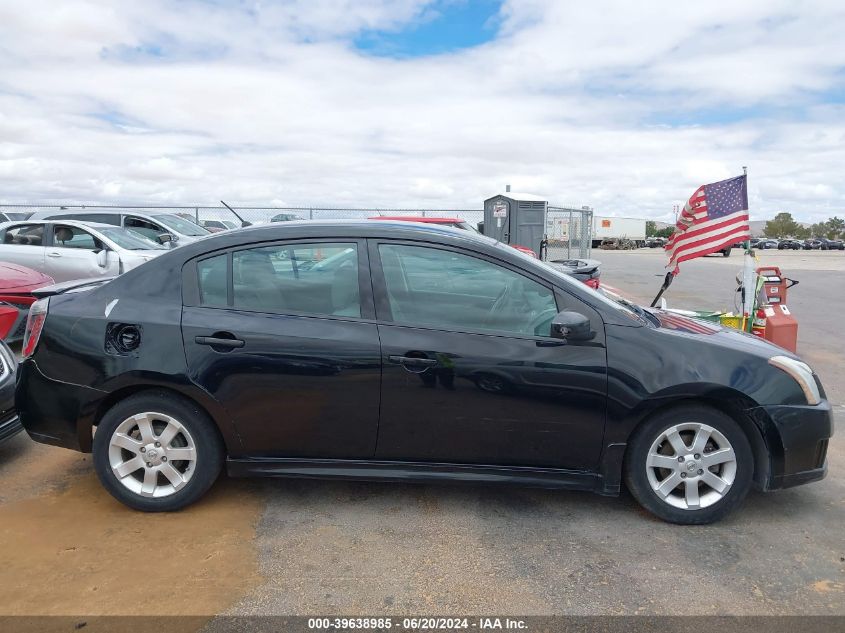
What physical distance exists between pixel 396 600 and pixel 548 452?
3.68 ft

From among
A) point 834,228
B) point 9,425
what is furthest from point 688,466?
point 834,228

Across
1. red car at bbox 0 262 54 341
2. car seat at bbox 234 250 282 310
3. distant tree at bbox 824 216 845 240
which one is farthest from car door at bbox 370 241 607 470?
distant tree at bbox 824 216 845 240

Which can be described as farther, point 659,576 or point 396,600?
point 659,576

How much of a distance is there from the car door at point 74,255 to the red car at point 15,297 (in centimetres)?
238

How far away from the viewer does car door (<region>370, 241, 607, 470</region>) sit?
11.1 feet

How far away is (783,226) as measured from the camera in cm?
10106

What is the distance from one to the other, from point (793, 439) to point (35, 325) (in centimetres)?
412

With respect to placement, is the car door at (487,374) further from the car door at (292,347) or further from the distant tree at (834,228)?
the distant tree at (834,228)

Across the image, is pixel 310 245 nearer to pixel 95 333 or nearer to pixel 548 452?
pixel 95 333

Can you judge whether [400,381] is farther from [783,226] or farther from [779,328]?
[783,226]

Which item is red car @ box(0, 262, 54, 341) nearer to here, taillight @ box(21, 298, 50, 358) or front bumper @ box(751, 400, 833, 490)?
taillight @ box(21, 298, 50, 358)

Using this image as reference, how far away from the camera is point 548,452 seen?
3463mm

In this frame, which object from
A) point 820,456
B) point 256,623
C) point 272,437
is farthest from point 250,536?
point 820,456

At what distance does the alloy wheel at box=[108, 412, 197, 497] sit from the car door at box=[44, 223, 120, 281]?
704cm
